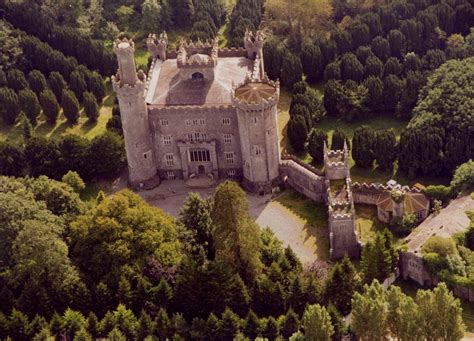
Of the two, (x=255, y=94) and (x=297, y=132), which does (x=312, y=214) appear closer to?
(x=297, y=132)

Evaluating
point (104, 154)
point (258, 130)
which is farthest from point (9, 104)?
point (258, 130)

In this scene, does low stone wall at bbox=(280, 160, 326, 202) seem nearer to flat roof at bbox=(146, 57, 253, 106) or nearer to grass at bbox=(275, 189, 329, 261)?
grass at bbox=(275, 189, 329, 261)

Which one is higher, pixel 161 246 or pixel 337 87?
pixel 337 87

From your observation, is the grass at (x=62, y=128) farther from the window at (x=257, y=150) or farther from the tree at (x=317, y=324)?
the tree at (x=317, y=324)

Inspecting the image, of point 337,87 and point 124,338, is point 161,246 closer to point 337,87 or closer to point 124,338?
point 124,338

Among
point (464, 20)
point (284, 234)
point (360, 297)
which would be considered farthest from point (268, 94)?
point (464, 20)

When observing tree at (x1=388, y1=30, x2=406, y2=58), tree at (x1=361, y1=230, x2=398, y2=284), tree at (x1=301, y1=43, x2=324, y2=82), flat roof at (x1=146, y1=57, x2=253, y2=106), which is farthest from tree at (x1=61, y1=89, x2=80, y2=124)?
tree at (x1=361, y1=230, x2=398, y2=284)
